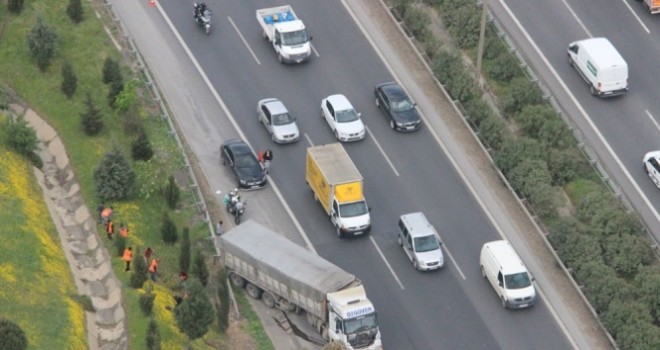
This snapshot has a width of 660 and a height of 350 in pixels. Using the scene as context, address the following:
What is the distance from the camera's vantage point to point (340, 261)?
3538 inches

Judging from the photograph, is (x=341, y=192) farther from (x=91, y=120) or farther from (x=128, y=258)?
(x=91, y=120)

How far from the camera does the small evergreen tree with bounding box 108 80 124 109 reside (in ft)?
319

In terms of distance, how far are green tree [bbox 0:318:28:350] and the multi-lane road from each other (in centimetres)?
1954

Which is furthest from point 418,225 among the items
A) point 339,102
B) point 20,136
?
point 20,136

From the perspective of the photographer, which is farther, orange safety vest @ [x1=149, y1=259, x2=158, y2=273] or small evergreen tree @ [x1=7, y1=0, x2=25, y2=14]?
small evergreen tree @ [x1=7, y1=0, x2=25, y2=14]

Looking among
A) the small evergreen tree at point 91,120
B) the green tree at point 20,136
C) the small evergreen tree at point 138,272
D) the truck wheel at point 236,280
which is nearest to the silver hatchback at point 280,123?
the small evergreen tree at point 91,120

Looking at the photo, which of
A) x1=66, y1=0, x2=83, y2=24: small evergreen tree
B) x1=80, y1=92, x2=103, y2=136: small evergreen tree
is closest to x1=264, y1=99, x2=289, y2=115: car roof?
x1=80, y1=92, x2=103, y2=136: small evergreen tree

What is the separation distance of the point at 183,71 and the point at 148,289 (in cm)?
2179

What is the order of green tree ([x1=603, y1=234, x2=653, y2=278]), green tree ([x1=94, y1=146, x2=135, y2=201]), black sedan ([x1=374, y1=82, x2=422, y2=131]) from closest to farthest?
1. green tree ([x1=603, y1=234, x2=653, y2=278])
2. green tree ([x1=94, y1=146, x2=135, y2=201])
3. black sedan ([x1=374, y1=82, x2=422, y2=131])

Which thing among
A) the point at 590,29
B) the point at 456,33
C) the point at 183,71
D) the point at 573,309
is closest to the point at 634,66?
the point at 590,29

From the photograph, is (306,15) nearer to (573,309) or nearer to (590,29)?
(590,29)

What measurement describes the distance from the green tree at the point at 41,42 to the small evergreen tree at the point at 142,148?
9.58 meters

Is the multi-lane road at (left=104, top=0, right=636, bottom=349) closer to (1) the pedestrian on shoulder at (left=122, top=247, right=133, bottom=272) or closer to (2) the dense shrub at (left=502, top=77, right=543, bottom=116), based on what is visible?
(2) the dense shrub at (left=502, top=77, right=543, bottom=116)

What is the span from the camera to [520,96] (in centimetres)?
9906
